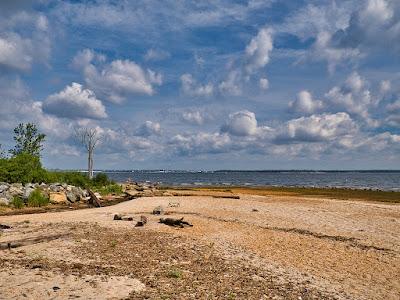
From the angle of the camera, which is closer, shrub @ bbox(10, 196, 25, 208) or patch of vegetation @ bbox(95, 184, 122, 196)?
shrub @ bbox(10, 196, 25, 208)

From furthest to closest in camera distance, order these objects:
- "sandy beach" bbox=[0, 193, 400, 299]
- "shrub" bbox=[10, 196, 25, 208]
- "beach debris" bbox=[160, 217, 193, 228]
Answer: "shrub" bbox=[10, 196, 25, 208]
"beach debris" bbox=[160, 217, 193, 228]
"sandy beach" bbox=[0, 193, 400, 299]

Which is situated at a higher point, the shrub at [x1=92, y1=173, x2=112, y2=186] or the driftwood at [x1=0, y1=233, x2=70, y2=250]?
the shrub at [x1=92, y1=173, x2=112, y2=186]

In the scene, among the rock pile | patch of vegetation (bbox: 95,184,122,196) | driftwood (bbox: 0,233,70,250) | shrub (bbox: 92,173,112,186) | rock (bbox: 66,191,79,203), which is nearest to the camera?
driftwood (bbox: 0,233,70,250)

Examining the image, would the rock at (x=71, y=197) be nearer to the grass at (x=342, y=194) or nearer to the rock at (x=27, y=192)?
the rock at (x=27, y=192)

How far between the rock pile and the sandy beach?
11.2 meters

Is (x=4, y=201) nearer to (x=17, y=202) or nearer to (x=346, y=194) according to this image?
(x=17, y=202)

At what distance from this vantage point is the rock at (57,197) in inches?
1415

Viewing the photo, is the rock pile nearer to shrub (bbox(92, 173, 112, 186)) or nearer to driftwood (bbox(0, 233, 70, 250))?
shrub (bbox(92, 173, 112, 186))

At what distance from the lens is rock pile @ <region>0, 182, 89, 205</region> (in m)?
33.5

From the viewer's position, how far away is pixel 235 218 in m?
25.3

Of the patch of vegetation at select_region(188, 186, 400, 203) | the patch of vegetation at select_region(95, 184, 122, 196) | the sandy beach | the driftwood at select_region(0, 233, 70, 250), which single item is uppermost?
the patch of vegetation at select_region(95, 184, 122, 196)

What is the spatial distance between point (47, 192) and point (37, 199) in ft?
11.1

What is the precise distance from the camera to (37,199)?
33156mm

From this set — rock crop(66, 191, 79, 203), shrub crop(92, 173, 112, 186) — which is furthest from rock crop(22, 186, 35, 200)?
shrub crop(92, 173, 112, 186)
